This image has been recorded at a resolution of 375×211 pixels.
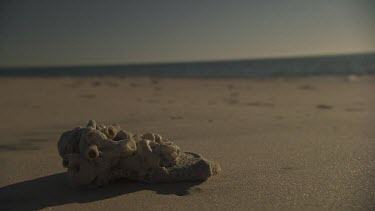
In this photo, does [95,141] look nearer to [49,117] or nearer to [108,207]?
[108,207]

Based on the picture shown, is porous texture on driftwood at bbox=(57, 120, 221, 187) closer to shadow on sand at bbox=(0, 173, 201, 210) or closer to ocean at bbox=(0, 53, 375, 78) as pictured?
shadow on sand at bbox=(0, 173, 201, 210)

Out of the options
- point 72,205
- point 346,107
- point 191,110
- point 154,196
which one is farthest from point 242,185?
point 346,107

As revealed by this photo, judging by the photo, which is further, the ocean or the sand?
the ocean

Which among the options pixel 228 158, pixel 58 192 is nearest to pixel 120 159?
pixel 58 192

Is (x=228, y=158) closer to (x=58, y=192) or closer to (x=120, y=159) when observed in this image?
(x=120, y=159)

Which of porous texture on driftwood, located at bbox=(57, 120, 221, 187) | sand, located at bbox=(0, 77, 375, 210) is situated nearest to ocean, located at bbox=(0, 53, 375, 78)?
sand, located at bbox=(0, 77, 375, 210)

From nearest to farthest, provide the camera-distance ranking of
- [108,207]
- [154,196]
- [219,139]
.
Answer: [108,207] < [154,196] < [219,139]

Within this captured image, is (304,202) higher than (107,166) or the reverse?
the reverse
